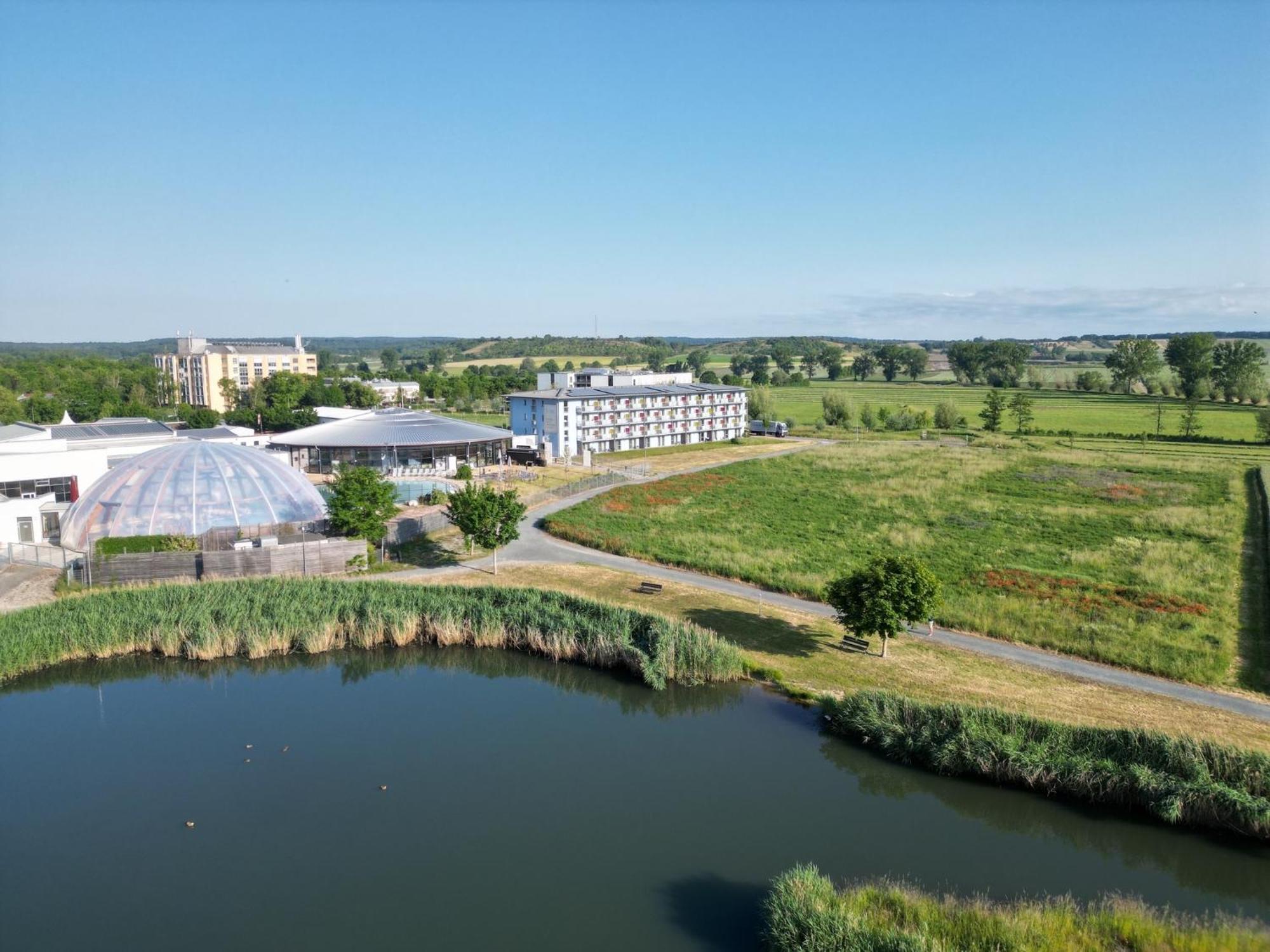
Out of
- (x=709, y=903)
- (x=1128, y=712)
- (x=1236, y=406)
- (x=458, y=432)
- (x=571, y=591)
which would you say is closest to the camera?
(x=709, y=903)

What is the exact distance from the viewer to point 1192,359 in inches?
6043

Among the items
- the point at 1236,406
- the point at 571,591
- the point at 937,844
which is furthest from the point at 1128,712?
the point at 1236,406

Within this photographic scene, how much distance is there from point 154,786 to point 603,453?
2821 inches

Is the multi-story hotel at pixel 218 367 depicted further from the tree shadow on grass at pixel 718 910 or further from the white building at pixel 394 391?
the tree shadow on grass at pixel 718 910

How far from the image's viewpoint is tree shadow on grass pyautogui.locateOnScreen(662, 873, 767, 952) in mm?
17688

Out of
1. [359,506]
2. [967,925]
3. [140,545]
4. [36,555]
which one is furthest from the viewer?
[359,506]

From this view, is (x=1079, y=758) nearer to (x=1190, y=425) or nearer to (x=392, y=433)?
(x=392, y=433)

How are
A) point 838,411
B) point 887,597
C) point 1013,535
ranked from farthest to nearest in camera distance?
point 838,411 → point 1013,535 → point 887,597

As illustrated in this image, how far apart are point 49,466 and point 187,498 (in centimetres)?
1385

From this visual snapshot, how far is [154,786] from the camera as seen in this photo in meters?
24.0

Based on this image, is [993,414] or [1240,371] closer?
[993,414]

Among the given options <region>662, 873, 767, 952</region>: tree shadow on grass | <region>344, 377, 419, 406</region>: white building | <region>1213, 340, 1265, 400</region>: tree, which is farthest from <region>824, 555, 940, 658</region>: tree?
<region>1213, 340, 1265, 400</region>: tree

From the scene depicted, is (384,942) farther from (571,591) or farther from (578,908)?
(571,591)

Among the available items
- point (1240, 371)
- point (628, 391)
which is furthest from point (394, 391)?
point (1240, 371)
